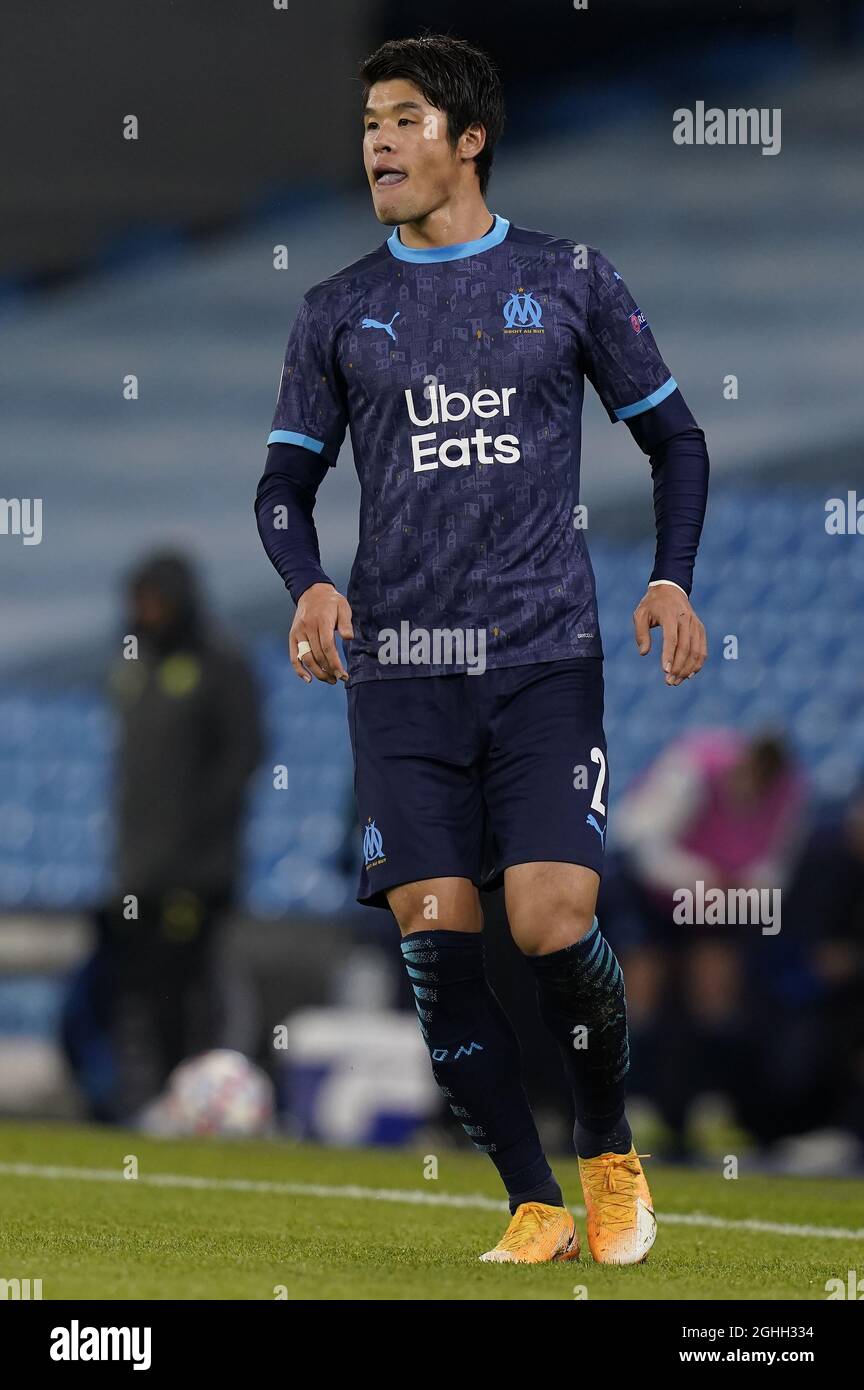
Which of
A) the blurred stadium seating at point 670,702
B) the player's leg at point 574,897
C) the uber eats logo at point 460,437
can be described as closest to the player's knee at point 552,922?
the player's leg at point 574,897

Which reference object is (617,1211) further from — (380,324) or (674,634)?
(380,324)

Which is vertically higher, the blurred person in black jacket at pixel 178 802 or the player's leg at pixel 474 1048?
the blurred person in black jacket at pixel 178 802

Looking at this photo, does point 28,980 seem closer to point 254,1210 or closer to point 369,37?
point 369,37

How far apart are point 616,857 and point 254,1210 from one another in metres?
3.51

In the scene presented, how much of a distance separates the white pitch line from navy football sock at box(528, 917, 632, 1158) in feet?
2.84

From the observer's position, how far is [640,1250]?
3.93m

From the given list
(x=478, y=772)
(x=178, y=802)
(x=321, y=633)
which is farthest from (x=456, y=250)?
(x=178, y=802)

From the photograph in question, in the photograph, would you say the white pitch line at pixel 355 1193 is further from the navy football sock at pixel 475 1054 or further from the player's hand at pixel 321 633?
the player's hand at pixel 321 633

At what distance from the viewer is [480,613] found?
393cm

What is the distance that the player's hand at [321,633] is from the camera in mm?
3732

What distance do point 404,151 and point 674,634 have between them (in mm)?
993

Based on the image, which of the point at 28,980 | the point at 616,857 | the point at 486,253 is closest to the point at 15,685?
the point at 28,980

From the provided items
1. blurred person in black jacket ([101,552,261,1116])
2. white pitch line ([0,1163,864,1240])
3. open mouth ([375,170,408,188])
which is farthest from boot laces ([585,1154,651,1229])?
blurred person in black jacket ([101,552,261,1116])

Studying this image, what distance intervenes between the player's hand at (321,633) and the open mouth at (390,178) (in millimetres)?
764
